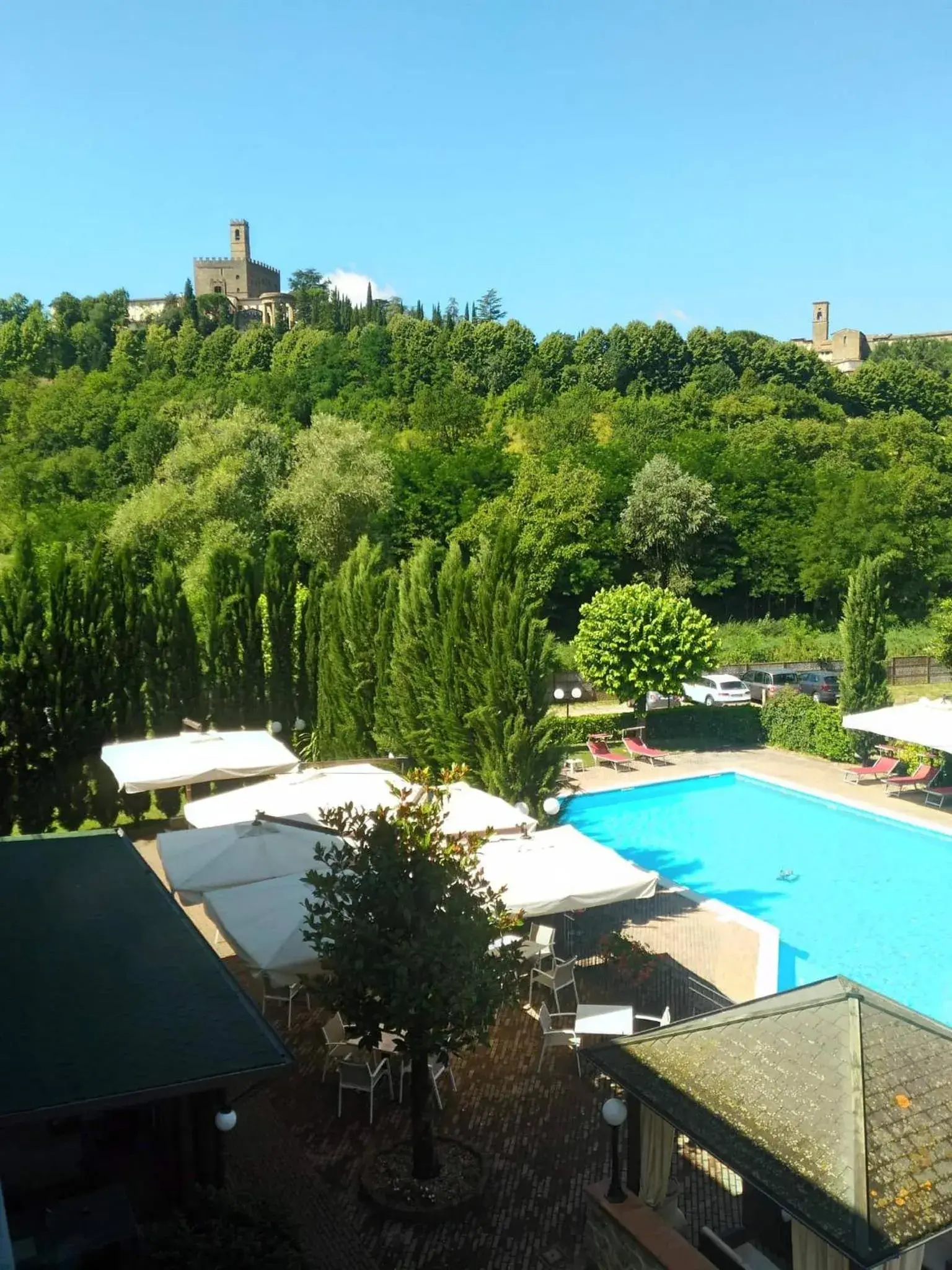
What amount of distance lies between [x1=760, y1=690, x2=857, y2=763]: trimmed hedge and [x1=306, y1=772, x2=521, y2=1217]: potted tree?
16.7 metres

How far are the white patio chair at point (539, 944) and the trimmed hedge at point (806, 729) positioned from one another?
13.3 meters

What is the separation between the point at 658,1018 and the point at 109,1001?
5265 mm

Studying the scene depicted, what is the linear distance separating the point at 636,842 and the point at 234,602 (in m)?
8.78

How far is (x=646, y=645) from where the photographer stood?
2180 centimetres

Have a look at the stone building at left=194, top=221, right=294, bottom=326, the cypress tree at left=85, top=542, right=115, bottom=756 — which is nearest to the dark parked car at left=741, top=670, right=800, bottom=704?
the cypress tree at left=85, top=542, right=115, bottom=756

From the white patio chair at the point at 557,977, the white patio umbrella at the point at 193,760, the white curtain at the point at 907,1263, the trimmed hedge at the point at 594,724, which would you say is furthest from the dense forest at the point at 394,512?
the white curtain at the point at 907,1263

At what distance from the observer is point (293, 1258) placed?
4816 millimetres

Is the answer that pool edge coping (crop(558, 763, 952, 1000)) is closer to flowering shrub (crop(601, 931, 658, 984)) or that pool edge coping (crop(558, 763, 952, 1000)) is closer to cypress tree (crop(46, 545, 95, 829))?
flowering shrub (crop(601, 931, 658, 984))

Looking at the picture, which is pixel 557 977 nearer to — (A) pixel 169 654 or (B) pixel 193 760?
(B) pixel 193 760

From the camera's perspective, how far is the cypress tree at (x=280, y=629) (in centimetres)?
1956

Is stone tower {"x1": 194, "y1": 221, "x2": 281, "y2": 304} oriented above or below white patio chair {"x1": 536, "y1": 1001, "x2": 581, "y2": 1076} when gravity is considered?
above

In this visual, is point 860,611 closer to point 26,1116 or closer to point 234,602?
point 234,602

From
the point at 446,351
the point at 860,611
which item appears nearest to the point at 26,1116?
the point at 860,611

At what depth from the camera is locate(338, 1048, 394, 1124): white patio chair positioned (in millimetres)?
7910
